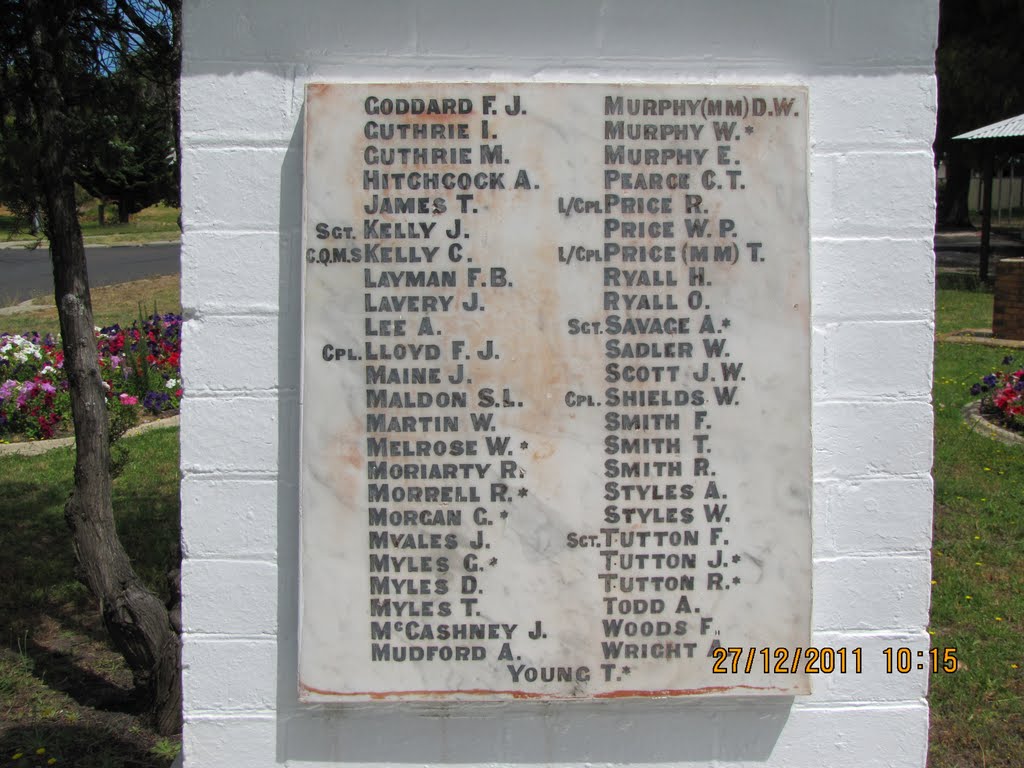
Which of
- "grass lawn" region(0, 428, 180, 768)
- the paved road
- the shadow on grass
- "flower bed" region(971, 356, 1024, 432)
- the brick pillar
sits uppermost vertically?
the paved road

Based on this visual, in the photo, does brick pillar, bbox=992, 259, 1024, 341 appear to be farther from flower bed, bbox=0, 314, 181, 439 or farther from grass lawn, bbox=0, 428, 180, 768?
grass lawn, bbox=0, 428, 180, 768

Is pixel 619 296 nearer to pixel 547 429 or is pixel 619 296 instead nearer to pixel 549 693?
pixel 547 429

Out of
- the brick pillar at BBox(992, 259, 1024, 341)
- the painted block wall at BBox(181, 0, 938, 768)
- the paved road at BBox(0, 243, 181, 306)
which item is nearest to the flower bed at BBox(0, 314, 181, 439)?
the painted block wall at BBox(181, 0, 938, 768)

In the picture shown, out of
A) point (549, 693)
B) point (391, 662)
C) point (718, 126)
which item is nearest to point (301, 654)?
point (391, 662)

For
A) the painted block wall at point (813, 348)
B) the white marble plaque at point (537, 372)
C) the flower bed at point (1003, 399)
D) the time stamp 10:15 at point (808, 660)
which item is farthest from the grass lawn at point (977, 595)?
the white marble plaque at point (537, 372)

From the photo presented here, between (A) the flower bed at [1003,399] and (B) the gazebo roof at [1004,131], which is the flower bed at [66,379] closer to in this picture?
(A) the flower bed at [1003,399]

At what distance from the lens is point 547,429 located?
2412 mm

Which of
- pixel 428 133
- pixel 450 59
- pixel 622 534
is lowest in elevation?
pixel 622 534

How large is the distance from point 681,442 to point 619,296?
0.37 m

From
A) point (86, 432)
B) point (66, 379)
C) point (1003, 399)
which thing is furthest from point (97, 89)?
point (1003, 399)

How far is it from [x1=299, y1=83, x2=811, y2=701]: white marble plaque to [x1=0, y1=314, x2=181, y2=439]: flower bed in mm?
5410

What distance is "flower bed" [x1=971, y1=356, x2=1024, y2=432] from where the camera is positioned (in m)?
7.61

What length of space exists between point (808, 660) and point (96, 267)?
22.5 m

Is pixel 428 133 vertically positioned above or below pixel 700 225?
above
